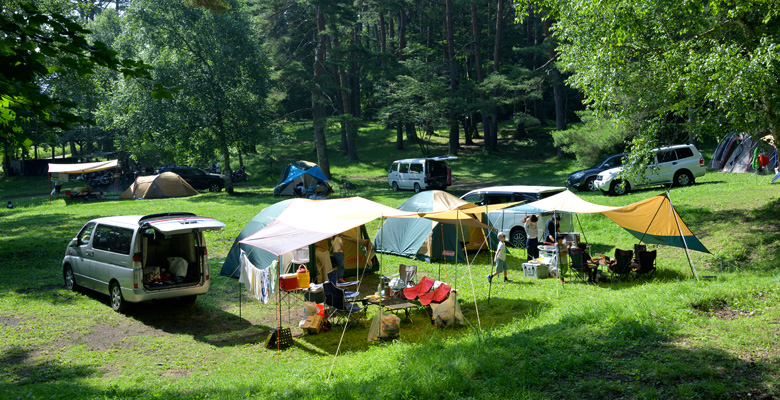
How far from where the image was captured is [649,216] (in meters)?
11.2

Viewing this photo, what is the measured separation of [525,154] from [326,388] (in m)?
32.5

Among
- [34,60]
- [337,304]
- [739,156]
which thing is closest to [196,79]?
[337,304]

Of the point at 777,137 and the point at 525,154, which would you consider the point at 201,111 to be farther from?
the point at 777,137

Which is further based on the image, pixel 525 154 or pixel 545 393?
pixel 525 154

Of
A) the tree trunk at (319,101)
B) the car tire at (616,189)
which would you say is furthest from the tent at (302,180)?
the car tire at (616,189)

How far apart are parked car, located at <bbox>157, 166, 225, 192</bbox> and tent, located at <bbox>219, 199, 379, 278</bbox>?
774 inches

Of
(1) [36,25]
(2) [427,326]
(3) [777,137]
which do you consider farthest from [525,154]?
(1) [36,25]

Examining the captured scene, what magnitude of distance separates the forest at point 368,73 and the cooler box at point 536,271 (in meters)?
3.85

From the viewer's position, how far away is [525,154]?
36.1m

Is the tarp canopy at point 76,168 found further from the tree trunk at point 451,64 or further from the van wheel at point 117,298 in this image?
the van wheel at point 117,298

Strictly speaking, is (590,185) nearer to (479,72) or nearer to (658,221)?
(658,221)

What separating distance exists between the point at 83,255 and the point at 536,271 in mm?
9522

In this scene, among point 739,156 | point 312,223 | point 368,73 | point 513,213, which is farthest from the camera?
point 368,73

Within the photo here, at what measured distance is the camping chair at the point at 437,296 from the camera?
9.10 meters
